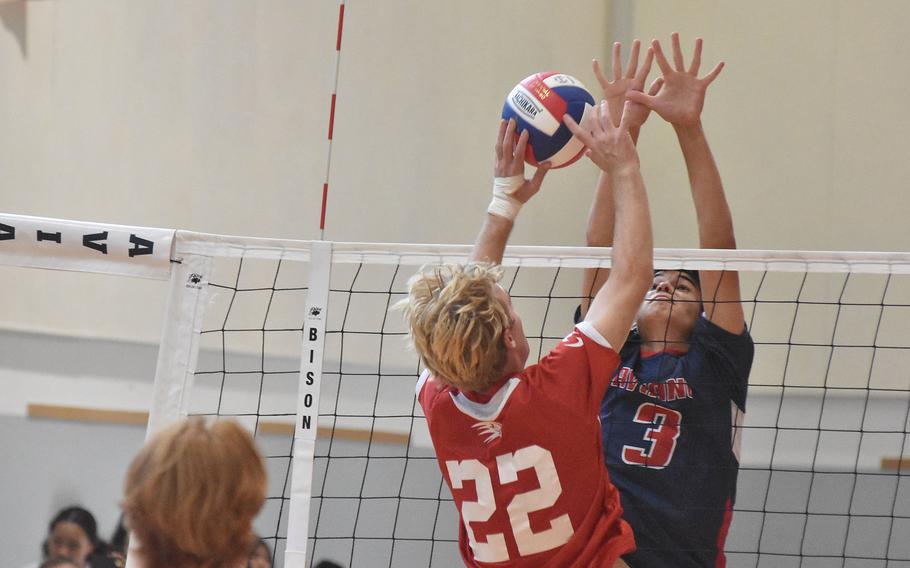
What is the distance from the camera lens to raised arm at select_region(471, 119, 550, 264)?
266cm

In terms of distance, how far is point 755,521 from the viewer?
521 centimetres

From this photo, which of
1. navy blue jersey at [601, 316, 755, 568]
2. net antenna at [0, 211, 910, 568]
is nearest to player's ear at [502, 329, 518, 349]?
navy blue jersey at [601, 316, 755, 568]

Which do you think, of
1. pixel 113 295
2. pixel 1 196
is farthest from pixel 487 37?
pixel 1 196

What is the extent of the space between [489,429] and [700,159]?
4.26ft

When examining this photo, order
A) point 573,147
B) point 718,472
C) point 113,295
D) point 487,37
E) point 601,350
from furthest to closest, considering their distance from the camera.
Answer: point 113,295 < point 487,37 < point 718,472 < point 573,147 < point 601,350

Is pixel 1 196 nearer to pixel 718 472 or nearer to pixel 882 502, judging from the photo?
pixel 718 472

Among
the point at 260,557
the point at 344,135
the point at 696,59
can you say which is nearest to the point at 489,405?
the point at 696,59

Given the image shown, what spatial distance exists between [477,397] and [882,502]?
381cm

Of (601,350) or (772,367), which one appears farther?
(772,367)

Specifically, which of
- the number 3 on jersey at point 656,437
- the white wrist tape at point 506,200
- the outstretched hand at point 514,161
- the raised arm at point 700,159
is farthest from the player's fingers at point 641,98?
the number 3 on jersey at point 656,437

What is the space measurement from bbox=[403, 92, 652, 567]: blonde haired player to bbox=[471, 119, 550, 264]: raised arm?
408 millimetres

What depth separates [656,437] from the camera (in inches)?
116

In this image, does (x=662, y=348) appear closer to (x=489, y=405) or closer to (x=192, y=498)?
(x=489, y=405)

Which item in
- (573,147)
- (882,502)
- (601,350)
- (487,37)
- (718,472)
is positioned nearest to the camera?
(601,350)
